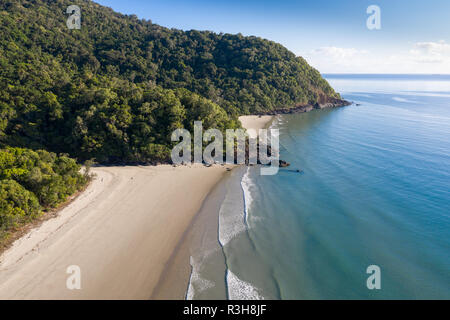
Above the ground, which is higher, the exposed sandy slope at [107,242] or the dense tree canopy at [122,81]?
the dense tree canopy at [122,81]

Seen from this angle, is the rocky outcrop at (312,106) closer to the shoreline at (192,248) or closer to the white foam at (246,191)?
the white foam at (246,191)

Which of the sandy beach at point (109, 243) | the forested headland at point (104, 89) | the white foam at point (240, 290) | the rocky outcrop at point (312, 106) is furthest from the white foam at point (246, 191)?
the rocky outcrop at point (312, 106)

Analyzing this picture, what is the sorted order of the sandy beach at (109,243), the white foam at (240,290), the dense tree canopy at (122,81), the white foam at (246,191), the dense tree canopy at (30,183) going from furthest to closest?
1. the dense tree canopy at (122,81)
2. the white foam at (246,191)
3. the dense tree canopy at (30,183)
4. the sandy beach at (109,243)
5. the white foam at (240,290)

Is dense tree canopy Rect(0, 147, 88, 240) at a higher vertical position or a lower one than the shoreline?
higher

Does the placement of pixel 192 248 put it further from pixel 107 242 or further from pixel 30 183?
pixel 30 183

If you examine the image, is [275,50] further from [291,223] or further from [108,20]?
[291,223]

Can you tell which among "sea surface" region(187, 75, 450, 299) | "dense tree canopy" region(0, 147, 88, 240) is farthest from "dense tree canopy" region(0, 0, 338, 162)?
"sea surface" region(187, 75, 450, 299)

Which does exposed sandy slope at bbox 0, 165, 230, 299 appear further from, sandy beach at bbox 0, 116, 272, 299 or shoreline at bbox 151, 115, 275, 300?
shoreline at bbox 151, 115, 275, 300
